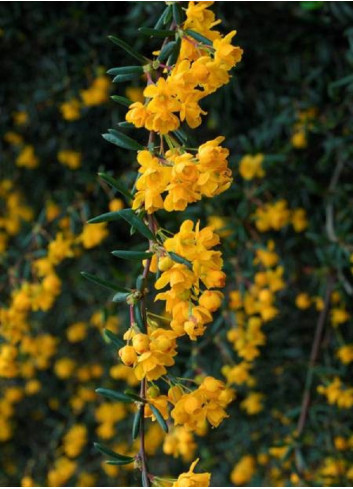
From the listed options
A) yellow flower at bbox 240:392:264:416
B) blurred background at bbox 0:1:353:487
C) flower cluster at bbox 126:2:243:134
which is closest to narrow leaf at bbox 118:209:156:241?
flower cluster at bbox 126:2:243:134

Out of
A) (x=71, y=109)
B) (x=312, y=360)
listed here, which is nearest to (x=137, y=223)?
(x=312, y=360)

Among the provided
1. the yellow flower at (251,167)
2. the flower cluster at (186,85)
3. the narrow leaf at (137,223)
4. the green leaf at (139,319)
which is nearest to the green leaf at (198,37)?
the flower cluster at (186,85)

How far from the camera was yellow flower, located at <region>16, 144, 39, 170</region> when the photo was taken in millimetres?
2439

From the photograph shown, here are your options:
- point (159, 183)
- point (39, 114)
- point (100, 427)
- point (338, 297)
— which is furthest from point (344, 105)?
point (100, 427)

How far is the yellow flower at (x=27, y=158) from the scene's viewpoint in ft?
8.00

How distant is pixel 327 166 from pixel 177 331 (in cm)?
119

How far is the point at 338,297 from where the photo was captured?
207 centimetres

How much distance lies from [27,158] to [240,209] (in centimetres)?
87

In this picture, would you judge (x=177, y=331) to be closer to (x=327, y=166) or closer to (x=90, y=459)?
(x=327, y=166)

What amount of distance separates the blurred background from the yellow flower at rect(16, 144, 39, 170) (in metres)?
0.02

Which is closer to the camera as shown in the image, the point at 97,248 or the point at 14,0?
the point at 14,0

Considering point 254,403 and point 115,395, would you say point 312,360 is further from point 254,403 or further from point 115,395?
point 115,395

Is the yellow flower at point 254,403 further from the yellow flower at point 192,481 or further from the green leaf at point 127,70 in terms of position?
the green leaf at point 127,70

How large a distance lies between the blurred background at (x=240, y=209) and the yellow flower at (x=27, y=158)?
0.02m
